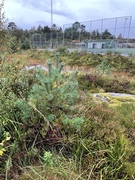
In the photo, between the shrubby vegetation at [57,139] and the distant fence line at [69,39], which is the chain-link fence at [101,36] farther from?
the shrubby vegetation at [57,139]

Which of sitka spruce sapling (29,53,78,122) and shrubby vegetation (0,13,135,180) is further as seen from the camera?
sitka spruce sapling (29,53,78,122)

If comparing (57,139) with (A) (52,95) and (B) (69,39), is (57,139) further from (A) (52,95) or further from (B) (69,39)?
(B) (69,39)

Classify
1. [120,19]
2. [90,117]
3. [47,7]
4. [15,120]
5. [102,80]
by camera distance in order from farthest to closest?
[47,7], [120,19], [102,80], [90,117], [15,120]

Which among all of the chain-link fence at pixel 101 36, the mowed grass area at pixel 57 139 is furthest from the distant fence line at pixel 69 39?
the mowed grass area at pixel 57 139

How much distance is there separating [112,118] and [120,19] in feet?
53.2

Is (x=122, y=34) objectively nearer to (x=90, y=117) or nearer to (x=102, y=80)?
(x=102, y=80)

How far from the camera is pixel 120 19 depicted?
54.0ft

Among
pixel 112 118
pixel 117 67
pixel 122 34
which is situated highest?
pixel 122 34

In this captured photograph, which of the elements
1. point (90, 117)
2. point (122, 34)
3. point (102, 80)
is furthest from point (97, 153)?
point (122, 34)

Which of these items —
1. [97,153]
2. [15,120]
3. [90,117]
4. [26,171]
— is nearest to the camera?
[26,171]

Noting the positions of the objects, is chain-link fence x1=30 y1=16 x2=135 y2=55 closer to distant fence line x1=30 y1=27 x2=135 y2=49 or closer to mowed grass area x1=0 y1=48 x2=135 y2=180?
distant fence line x1=30 y1=27 x2=135 y2=49

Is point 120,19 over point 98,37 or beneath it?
over

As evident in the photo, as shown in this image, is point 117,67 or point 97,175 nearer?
point 97,175

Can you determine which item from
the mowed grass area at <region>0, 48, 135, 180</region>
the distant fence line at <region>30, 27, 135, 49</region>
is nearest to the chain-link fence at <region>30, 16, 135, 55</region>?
the distant fence line at <region>30, 27, 135, 49</region>
